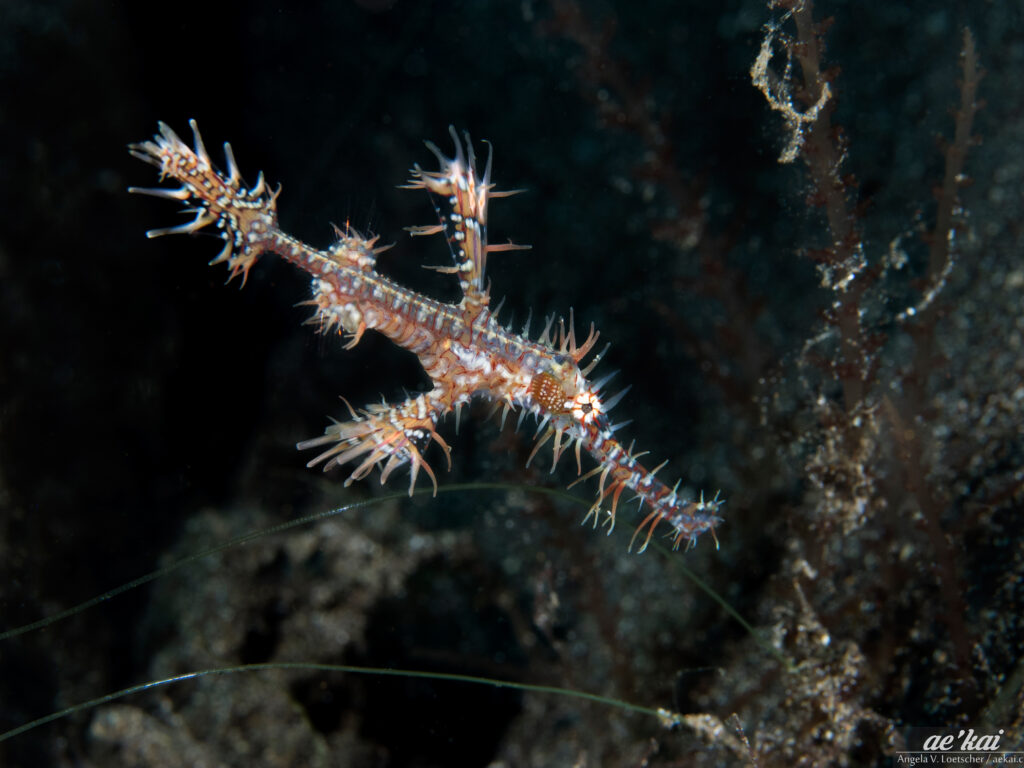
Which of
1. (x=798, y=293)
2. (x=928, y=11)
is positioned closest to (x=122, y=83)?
(x=798, y=293)

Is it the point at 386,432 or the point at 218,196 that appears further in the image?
the point at 386,432

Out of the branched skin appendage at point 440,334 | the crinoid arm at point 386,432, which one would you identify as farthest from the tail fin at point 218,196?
the crinoid arm at point 386,432

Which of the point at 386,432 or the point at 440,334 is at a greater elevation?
the point at 440,334

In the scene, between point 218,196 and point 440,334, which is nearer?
point 218,196

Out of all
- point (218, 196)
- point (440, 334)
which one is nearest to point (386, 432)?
point (440, 334)

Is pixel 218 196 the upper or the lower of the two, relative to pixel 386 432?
upper

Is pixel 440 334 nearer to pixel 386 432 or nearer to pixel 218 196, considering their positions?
pixel 386 432

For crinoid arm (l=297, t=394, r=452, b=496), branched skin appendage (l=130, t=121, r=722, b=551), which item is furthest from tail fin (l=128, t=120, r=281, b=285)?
crinoid arm (l=297, t=394, r=452, b=496)

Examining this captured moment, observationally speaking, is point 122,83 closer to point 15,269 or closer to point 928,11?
point 15,269

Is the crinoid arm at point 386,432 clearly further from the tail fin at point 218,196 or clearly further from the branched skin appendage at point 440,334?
the tail fin at point 218,196
